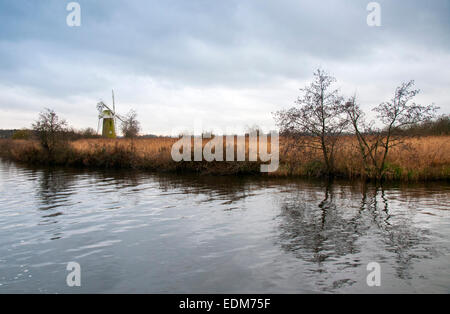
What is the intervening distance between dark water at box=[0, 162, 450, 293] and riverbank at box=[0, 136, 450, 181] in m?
4.45

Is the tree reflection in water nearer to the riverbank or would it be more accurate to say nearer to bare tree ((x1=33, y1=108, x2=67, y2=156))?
the riverbank

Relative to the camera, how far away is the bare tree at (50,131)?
3322 centimetres

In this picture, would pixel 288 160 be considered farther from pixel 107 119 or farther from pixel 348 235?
pixel 107 119

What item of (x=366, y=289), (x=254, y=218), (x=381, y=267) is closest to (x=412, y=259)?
(x=381, y=267)

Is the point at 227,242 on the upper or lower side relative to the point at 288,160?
lower

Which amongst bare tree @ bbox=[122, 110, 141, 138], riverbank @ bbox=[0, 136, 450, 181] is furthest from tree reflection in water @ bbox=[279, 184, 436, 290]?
bare tree @ bbox=[122, 110, 141, 138]

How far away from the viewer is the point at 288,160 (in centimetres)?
2078

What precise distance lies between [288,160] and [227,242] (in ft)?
45.9

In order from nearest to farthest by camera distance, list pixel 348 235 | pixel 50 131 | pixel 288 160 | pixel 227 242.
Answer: pixel 227 242, pixel 348 235, pixel 288 160, pixel 50 131

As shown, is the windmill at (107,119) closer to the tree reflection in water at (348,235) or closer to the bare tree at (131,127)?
the bare tree at (131,127)

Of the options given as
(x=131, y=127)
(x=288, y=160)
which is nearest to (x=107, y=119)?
(x=131, y=127)

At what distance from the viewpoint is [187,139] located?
1019 inches

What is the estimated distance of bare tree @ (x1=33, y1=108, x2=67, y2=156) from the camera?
33219mm
